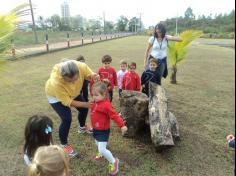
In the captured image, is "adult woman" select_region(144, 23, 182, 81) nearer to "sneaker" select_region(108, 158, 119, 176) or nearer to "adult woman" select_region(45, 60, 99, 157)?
"adult woman" select_region(45, 60, 99, 157)

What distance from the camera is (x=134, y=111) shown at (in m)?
4.69

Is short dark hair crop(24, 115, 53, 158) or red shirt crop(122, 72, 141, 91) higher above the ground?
short dark hair crop(24, 115, 53, 158)

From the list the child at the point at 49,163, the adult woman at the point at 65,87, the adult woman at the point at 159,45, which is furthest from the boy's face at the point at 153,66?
the child at the point at 49,163

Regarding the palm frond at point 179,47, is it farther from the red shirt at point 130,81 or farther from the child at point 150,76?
the red shirt at point 130,81

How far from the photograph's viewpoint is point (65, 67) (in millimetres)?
3572

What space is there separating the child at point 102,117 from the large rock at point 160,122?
0.59m

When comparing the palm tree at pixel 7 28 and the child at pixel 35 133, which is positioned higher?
the palm tree at pixel 7 28

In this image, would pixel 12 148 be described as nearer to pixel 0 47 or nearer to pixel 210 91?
pixel 0 47

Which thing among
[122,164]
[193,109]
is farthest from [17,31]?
[193,109]

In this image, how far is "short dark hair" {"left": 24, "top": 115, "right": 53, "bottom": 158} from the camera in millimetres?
3061

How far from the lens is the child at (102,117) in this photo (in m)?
3.58

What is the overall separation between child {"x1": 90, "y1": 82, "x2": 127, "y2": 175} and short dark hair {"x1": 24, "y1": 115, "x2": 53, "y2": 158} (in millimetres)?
708

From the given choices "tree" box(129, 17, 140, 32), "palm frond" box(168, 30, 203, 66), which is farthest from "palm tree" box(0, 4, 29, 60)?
"tree" box(129, 17, 140, 32)

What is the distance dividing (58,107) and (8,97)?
371 centimetres
